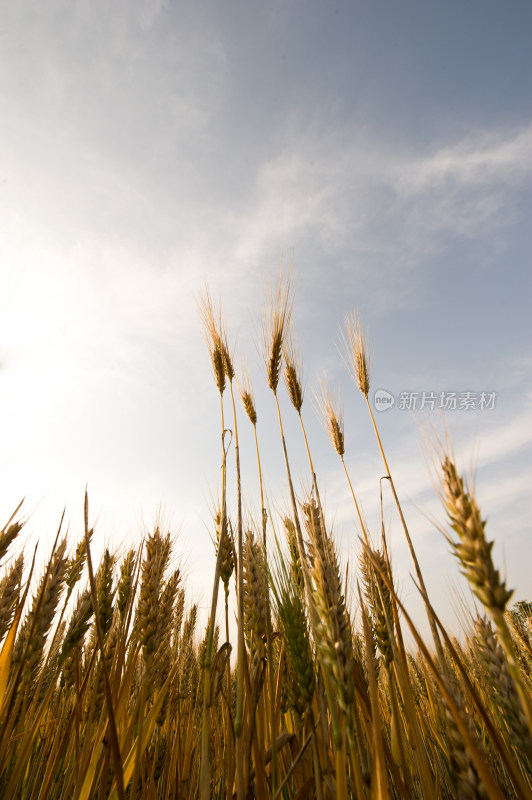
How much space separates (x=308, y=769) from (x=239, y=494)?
128 cm

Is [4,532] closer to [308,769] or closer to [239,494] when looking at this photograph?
[239,494]

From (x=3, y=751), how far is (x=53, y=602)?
59 centimetres

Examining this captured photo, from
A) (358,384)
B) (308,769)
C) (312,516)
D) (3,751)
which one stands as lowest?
(308,769)

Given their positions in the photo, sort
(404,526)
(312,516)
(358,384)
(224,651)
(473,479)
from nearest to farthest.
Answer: (473,479) → (312,516) → (224,651) → (404,526) → (358,384)

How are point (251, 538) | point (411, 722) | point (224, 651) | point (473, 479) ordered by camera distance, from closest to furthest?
1. point (473, 479)
2. point (411, 722)
3. point (224, 651)
4. point (251, 538)

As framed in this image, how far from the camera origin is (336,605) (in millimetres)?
1317

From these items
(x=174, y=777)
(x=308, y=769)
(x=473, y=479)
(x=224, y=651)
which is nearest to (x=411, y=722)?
(x=308, y=769)

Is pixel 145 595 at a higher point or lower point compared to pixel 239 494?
lower

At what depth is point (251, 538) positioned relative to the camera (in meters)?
2.41

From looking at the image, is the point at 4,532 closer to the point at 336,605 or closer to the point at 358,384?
the point at 336,605

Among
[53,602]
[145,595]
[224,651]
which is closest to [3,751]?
[53,602]

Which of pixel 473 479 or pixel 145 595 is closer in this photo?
pixel 473 479

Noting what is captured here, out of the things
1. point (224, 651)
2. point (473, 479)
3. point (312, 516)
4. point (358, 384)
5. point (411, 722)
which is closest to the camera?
point (473, 479)

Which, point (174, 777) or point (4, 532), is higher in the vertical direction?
point (4, 532)
